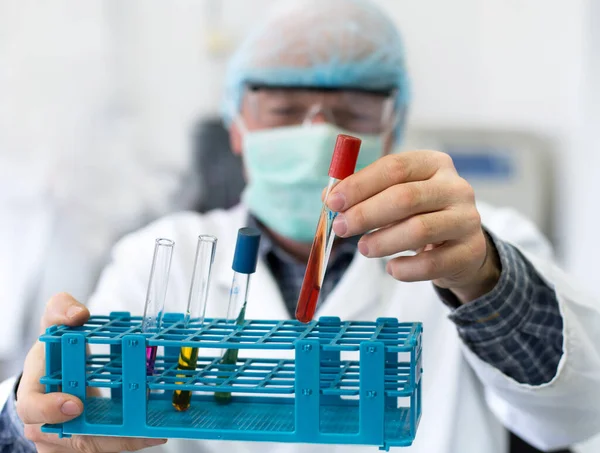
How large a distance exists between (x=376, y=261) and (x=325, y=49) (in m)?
0.35

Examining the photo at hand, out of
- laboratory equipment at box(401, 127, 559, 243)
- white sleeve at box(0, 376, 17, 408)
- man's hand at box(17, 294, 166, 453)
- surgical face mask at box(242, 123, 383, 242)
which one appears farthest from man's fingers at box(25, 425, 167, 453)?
laboratory equipment at box(401, 127, 559, 243)

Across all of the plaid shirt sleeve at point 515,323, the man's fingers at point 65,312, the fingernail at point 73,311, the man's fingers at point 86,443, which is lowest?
the man's fingers at point 86,443

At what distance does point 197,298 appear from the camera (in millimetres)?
734

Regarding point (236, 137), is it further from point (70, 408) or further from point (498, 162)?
point (498, 162)

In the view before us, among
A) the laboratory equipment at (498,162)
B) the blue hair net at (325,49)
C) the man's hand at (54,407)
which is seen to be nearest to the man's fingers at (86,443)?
the man's hand at (54,407)

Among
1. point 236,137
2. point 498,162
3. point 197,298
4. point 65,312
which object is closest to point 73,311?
point 65,312

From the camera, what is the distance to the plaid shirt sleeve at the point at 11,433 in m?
0.79

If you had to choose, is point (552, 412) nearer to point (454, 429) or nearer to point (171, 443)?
point (454, 429)

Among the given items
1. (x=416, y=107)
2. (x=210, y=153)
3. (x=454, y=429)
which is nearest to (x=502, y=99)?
(x=416, y=107)

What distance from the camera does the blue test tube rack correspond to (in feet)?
1.93

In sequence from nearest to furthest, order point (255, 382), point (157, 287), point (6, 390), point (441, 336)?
1. point (255, 382)
2. point (157, 287)
3. point (6, 390)
4. point (441, 336)

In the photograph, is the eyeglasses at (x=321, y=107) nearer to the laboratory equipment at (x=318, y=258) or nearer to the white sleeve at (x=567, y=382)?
the white sleeve at (x=567, y=382)

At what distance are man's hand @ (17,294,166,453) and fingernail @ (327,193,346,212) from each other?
0.26m

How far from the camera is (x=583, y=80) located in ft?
7.61
